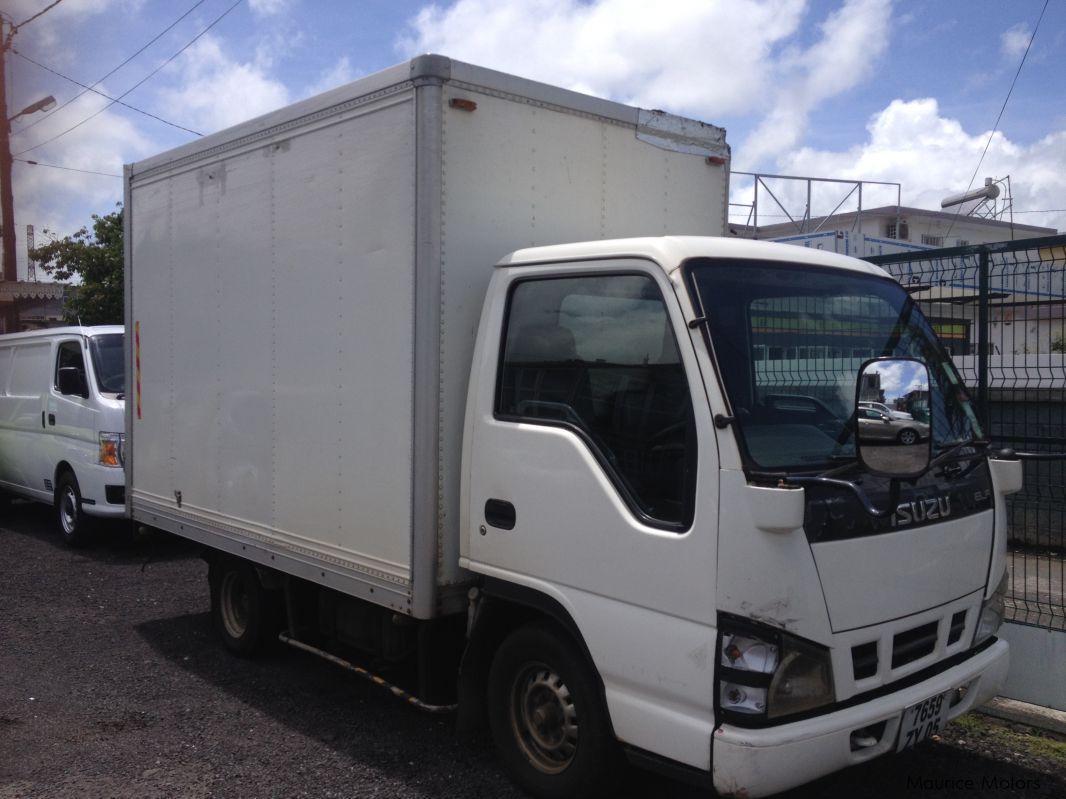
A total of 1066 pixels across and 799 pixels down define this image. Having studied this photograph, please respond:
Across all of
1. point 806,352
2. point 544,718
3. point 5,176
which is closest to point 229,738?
point 544,718

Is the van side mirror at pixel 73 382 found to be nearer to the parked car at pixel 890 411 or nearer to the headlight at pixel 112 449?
the headlight at pixel 112 449

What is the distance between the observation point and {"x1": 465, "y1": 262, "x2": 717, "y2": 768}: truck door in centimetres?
324

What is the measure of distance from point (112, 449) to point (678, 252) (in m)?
7.66

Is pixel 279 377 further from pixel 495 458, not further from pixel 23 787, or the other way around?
pixel 23 787

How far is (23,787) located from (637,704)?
302 centimetres

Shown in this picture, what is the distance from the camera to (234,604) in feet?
20.8

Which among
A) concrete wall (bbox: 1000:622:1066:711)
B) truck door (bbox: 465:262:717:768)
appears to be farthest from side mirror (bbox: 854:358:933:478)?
concrete wall (bbox: 1000:622:1066:711)

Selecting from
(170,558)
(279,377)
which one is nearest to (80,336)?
(170,558)

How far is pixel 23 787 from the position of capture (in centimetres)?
436

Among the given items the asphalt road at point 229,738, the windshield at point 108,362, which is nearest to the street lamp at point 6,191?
the windshield at point 108,362

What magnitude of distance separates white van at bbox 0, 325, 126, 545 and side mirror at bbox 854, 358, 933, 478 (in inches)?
292

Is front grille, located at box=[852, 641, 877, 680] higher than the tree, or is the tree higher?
the tree

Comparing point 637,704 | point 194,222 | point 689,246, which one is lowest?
point 637,704

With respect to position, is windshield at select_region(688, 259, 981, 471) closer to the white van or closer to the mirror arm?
the mirror arm
